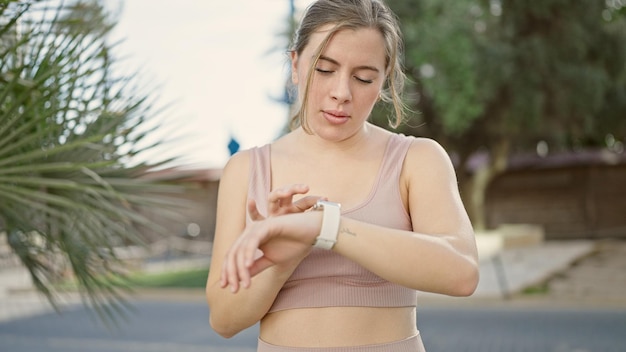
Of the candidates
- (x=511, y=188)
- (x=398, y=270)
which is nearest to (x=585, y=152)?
(x=511, y=188)

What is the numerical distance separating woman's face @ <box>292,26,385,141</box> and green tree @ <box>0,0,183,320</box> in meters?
1.13

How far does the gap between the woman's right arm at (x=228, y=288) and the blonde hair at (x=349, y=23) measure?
170 millimetres

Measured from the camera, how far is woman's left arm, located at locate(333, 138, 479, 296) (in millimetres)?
1270

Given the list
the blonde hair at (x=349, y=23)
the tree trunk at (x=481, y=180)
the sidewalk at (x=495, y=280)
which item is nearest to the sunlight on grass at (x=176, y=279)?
the sidewalk at (x=495, y=280)

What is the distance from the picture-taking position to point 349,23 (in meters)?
1.41

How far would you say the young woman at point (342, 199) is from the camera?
141 centimetres

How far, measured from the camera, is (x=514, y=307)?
37.5 feet

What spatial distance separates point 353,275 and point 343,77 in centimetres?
36

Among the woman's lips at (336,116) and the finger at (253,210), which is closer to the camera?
the finger at (253,210)

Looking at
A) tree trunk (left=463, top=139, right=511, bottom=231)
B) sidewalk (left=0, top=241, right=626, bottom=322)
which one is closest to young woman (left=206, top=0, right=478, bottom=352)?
sidewalk (left=0, top=241, right=626, bottom=322)

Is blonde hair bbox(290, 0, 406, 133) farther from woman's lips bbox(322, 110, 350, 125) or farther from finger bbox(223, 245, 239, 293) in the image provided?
finger bbox(223, 245, 239, 293)

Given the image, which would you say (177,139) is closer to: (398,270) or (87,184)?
(87,184)

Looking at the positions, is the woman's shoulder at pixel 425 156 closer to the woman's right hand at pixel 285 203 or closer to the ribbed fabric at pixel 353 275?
the ribbed fabric at pixel 353 275

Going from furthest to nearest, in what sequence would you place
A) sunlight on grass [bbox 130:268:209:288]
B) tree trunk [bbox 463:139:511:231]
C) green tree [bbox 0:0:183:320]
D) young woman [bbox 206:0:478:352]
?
tree trunk [bbox 463:139:511:231]
sunlight on grass [bbox 130:268:209:288]
green tree [bbox 0:0:183:320]
young woman [bbox 206:0:478:352]
